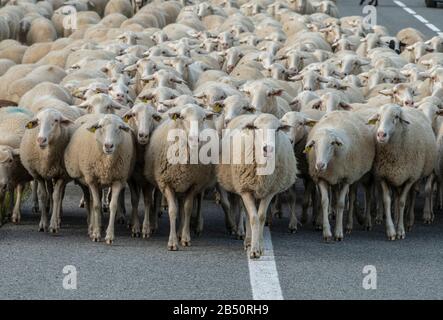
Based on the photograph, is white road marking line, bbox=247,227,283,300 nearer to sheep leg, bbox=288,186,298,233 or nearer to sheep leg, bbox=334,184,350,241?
sheep leg, bbox=334,184,350,241

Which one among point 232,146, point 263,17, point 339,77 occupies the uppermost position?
point 232,146

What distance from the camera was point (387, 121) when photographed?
1270cm

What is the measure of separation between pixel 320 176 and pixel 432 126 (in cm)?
210

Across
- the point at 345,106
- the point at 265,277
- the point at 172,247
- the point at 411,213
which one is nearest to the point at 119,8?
the point at 345,106

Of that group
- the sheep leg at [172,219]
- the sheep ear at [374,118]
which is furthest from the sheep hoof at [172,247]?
the sheep ear at [374,118]

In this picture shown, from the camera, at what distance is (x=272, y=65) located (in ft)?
57.6

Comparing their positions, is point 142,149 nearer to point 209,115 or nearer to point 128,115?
point 128,115

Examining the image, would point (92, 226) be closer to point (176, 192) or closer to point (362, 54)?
point (176, 192)

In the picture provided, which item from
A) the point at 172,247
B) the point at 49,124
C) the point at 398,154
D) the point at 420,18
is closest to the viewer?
the point at 172,247

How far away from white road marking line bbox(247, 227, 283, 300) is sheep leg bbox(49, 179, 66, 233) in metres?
2.10

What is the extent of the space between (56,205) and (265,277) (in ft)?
9.53

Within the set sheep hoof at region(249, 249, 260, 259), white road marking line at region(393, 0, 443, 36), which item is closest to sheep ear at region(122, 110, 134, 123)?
sheep hoof at region(249, 249, 260, 259)

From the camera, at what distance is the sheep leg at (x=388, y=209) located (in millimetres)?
12422

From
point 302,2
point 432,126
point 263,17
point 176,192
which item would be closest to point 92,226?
point 176,192
